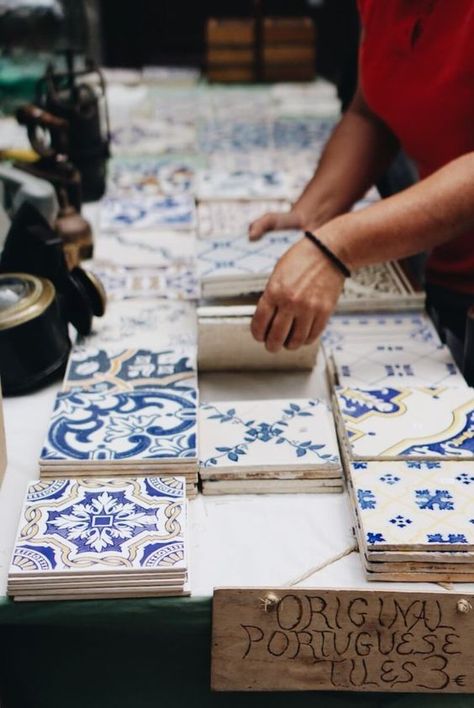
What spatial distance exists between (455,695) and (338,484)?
330 mm

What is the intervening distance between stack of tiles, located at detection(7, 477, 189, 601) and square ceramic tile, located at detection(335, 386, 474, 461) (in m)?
0.31

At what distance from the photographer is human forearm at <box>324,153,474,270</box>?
138 cm

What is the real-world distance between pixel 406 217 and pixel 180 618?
752 millimetres

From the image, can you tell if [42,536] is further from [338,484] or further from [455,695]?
[455,695]

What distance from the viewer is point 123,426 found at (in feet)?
4.30

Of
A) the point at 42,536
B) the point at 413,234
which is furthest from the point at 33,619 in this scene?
the point at 413,234

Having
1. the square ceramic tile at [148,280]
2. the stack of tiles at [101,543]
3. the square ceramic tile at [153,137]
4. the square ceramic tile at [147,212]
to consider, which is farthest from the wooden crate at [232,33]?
the stack of tiles at [101,543]

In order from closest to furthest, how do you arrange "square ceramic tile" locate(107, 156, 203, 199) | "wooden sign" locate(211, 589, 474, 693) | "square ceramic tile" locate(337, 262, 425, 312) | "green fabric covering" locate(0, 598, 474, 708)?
"wooden sign" locate(211, 589, 474, 693), "green fabric covering" locate(0, 598, 474, 708), "square ceramic tile" locate(337, 262, 425, 312), "square ceramic tile" locate(107, 156, 203, 199)

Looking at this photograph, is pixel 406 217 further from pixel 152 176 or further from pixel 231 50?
pixel 231 50

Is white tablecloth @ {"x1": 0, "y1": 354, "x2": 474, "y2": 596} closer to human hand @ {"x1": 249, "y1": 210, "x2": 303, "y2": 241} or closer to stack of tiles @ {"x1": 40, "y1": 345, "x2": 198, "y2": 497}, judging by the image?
stack of tiles @ {"x1": 40, "y1": 345, "x2": 198, "y2": 497}

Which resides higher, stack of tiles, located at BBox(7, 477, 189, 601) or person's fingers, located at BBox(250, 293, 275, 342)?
person's fingers, located at BBox(250, 293, 275, 342)

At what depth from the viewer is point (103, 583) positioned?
3.37ft

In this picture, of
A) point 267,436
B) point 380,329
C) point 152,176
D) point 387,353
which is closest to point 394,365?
point 387,353

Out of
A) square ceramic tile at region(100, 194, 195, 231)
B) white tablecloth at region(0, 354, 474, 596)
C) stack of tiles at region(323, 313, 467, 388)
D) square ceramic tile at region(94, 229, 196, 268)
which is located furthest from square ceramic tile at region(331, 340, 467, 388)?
square ceramic tile at region(100, 194, 195, 231)
